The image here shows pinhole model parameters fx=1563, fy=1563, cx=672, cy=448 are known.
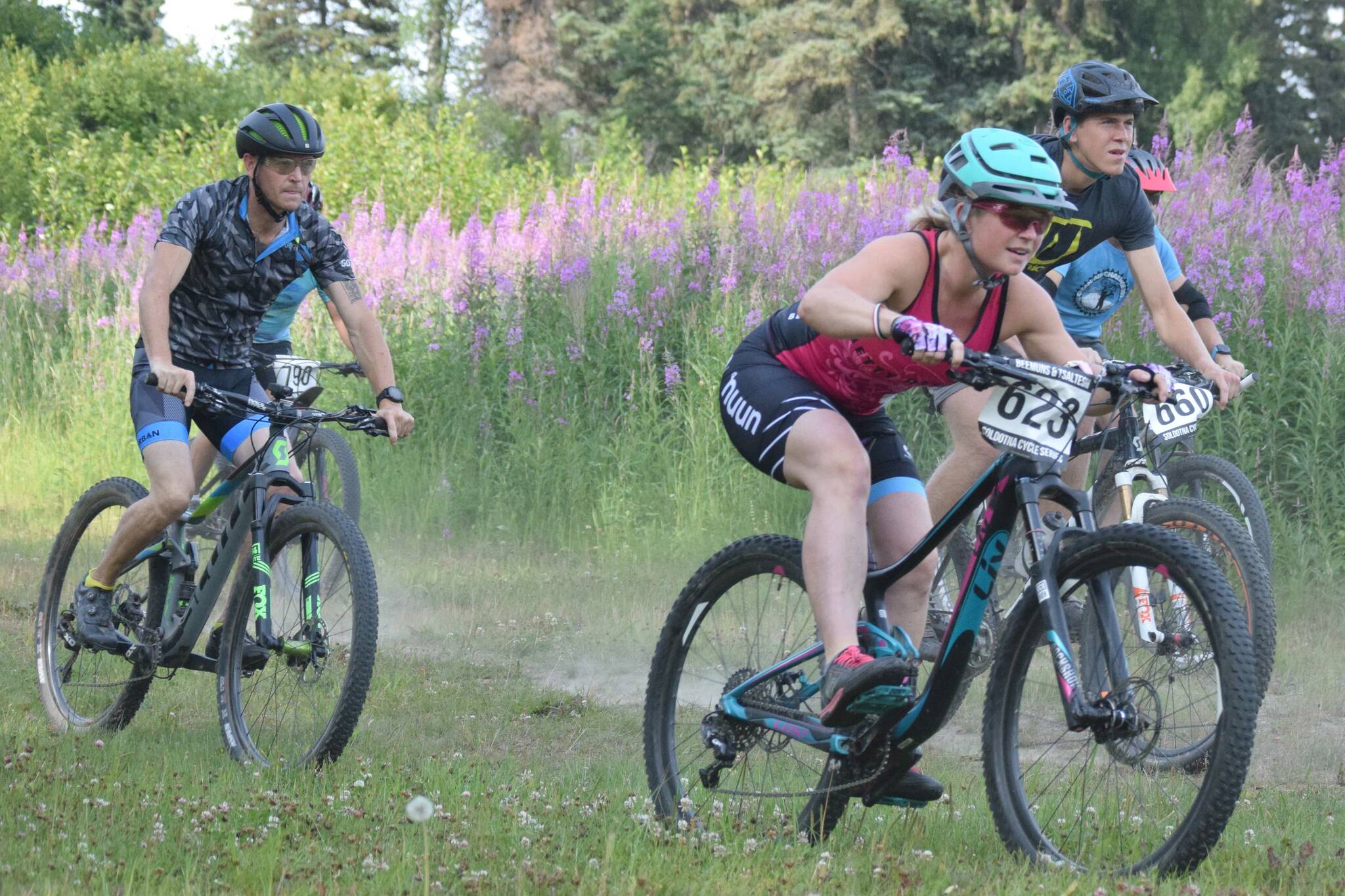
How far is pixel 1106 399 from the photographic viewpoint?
21.0ft

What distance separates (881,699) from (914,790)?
385 millimetres

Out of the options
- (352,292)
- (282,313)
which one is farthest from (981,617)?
(282,313)

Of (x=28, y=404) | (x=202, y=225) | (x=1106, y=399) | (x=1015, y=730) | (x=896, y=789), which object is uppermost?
(x=202, y=225)

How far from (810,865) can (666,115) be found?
39.6 meters

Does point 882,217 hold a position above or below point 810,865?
above

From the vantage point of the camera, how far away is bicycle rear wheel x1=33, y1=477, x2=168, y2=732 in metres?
6.32

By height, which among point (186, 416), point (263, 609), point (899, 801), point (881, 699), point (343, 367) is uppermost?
point (186, 416)

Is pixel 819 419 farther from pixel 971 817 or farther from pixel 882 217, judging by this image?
pixel 882 217

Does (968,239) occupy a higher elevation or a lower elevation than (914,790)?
higher

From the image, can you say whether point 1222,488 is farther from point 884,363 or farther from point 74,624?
point 74,624

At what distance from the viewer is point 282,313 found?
8875 millimetres

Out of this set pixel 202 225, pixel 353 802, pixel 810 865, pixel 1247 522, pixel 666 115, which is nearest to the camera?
pixel 810 865

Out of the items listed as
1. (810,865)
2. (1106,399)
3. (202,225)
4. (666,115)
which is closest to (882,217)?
(1106,399)

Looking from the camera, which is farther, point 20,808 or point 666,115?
point 666,115
